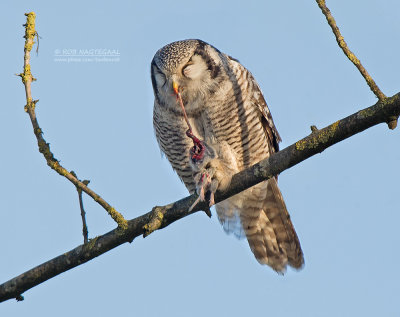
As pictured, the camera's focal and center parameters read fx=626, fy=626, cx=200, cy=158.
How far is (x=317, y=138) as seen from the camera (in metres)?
3.74

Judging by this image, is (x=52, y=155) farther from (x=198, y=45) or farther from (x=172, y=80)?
(x=198, y=45)

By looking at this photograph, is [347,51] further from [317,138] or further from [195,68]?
[195,68]

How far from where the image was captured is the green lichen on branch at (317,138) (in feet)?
12.2

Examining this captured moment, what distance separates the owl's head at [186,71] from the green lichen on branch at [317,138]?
2.15m

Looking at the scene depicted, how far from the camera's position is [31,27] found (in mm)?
3775

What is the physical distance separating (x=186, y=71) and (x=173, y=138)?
A: 27.9 inches

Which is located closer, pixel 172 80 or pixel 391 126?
pixel 391 126

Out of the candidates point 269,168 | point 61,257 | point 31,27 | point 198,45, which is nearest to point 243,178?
point 269,168

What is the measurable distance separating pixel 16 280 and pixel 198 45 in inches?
115

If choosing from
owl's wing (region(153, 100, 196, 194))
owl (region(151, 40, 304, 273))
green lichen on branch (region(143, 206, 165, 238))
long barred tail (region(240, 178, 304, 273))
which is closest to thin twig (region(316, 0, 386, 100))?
green lichen on branch (region(143, 206, 165, 238))

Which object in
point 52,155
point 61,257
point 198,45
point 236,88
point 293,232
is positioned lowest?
point 293,232

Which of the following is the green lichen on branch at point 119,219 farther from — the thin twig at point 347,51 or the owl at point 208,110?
the thin twig at point 347,51

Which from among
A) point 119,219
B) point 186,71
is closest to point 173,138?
Result: point 186,71

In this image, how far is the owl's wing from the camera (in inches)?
237
